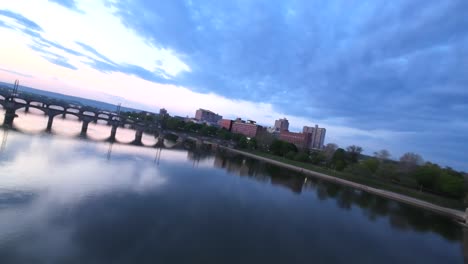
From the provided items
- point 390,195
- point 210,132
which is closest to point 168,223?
point 390,195

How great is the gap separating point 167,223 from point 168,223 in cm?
4

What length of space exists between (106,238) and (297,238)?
7.30m

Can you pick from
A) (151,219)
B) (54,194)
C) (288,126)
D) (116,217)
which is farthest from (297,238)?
(288,126)

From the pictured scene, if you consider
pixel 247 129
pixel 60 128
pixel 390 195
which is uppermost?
pixel 247 129

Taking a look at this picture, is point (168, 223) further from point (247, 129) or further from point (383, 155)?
point (247, 129)

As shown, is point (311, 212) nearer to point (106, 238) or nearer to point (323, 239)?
point (323, 239)

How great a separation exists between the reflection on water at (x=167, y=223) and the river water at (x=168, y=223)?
0.05 metres

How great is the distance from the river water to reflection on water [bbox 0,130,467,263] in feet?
0.16

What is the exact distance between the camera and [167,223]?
10164mm

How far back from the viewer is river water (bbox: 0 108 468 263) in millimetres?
7578

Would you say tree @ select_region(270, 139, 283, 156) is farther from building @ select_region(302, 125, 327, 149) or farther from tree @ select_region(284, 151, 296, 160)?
building @ select_region(302, 125, 327, 149)

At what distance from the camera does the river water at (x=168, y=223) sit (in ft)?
24.9

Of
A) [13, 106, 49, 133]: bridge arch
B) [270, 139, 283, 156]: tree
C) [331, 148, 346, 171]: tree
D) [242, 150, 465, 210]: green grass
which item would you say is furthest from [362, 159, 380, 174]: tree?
[13, 106, 49, 133]: bridge arch

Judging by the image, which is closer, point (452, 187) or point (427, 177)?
point (452, 187)
